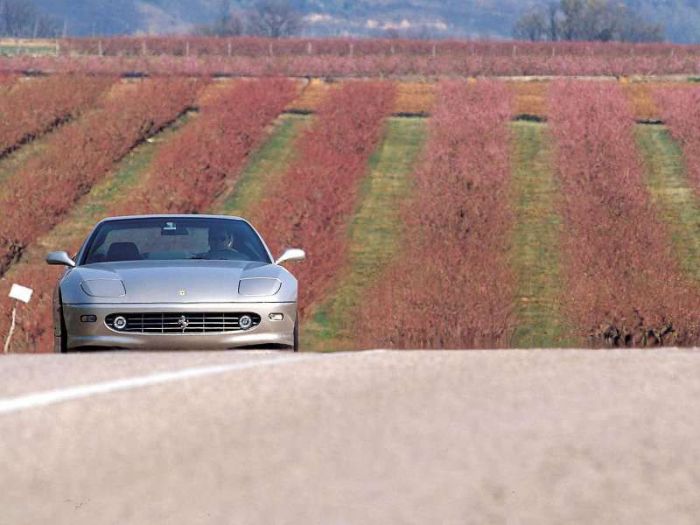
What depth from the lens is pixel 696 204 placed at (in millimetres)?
45000

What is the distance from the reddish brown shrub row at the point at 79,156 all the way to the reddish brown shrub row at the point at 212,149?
138 centimetres

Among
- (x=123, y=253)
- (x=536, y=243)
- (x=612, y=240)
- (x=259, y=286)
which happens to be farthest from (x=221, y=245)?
(x=536, y=243)

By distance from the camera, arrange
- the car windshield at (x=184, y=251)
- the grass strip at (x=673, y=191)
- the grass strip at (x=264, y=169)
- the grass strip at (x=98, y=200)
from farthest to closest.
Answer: the grass strip at (x=264, y=169) → the grass strip at (x=673, y=191) → the grass strip at (x=98, y=200) → the car windshield at (x=184, y=251)

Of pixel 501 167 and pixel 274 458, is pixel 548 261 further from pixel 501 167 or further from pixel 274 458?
pixel 274 458

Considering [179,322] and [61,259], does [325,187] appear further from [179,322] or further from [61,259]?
[179,322]

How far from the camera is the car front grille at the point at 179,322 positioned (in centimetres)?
1323

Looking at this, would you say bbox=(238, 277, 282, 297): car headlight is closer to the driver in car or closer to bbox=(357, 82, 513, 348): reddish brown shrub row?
the driver in car

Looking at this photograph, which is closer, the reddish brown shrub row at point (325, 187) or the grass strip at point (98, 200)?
the reddish brown shrub row at point (325, 187)

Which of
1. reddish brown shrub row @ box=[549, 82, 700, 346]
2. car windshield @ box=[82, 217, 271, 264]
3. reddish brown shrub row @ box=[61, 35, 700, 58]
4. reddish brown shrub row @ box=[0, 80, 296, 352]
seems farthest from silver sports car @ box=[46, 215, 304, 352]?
reddish brown shrub row @ box=[61, 35, 700, 58]

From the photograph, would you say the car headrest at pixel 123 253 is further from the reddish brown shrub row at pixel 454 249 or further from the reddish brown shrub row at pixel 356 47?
the reddish brown shrub row at pixel 356 47

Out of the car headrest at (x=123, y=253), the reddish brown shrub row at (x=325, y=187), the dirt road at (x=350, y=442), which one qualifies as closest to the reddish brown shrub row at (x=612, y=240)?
the reddish brown shrub row at (x=325, y=187)

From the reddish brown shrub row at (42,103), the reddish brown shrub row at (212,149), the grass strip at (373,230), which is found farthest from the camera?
the reddish brown shrub row at (42,103)

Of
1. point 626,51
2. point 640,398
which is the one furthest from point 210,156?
point 640,398

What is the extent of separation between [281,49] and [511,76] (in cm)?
2672
